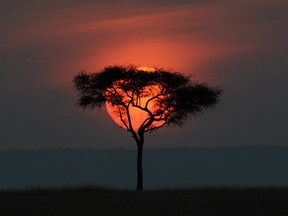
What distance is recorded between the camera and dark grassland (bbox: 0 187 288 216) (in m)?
49.4

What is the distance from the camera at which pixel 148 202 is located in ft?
178

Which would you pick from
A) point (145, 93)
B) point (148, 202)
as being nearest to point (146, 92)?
point (145, 93)

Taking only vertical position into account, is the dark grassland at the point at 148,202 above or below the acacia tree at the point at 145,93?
below

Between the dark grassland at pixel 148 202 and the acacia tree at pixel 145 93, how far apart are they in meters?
11.2

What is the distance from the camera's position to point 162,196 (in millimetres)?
58844

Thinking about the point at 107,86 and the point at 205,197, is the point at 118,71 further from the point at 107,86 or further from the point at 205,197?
the point at 205,197

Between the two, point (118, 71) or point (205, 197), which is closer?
point (205, 197)

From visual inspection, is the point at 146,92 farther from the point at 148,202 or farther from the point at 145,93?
the point at 148,202

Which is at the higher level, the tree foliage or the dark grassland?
the tree foliage

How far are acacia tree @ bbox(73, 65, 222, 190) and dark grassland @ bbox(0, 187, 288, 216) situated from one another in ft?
36.9

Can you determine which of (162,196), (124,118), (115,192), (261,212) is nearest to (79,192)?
(115,192)

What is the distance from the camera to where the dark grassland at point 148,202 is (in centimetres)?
4941

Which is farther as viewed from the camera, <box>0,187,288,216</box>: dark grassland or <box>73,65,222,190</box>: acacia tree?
<box>73,65,222,190</box>: acacia tree

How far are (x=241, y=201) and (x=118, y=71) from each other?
23568mm
